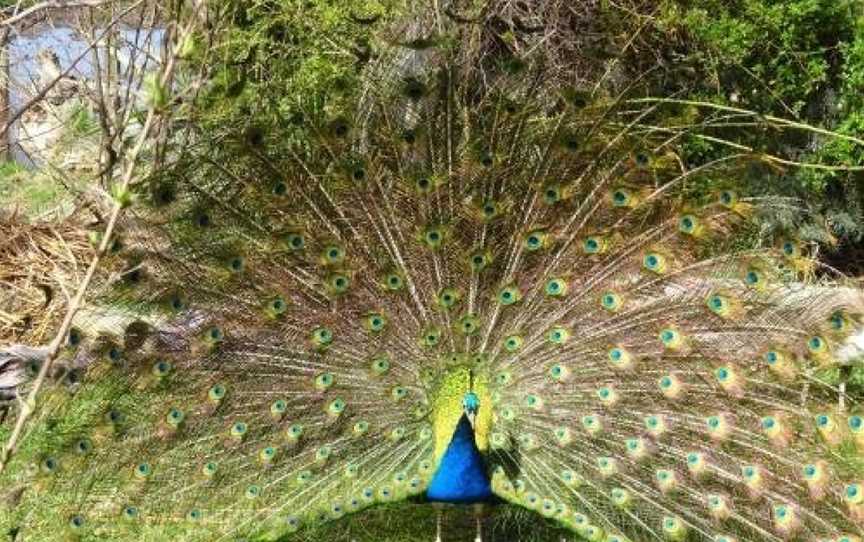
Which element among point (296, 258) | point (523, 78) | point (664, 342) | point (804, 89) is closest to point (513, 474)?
point (664, 342)

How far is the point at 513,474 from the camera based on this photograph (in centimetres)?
501

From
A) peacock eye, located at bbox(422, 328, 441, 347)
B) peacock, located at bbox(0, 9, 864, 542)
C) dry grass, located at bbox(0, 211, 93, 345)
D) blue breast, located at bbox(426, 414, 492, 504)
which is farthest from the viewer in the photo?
dry grass, located at bbox(0, 211, 93, 345)

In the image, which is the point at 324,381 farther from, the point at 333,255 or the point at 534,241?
the point at 534,241

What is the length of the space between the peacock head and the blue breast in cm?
12

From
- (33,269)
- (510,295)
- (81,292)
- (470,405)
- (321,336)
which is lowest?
(470,405)

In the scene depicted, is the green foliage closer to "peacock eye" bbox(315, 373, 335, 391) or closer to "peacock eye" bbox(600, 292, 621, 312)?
"peacock eye" bbox(600, 292, 621, 312)

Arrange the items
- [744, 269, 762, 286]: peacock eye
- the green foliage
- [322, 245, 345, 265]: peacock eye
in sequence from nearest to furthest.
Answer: [744, 269, 762, 286]: peacock eye → [322, 245, 345, 265]: peacock eye → the green foliage

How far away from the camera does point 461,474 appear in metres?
4.56

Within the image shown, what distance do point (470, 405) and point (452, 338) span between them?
1.37 feet

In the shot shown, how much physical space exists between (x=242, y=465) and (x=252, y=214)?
0.94 metres

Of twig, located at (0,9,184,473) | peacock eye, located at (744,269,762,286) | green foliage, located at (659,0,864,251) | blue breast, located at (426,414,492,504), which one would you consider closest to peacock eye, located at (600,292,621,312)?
peacock eye, located at (744,269,762,286)

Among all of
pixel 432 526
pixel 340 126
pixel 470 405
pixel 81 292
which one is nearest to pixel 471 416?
pixel 470 405

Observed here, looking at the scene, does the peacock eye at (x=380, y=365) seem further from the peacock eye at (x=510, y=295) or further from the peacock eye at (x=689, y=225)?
the peacock eye at (x=689, y=225)

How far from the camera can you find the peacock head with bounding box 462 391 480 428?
187 inches
